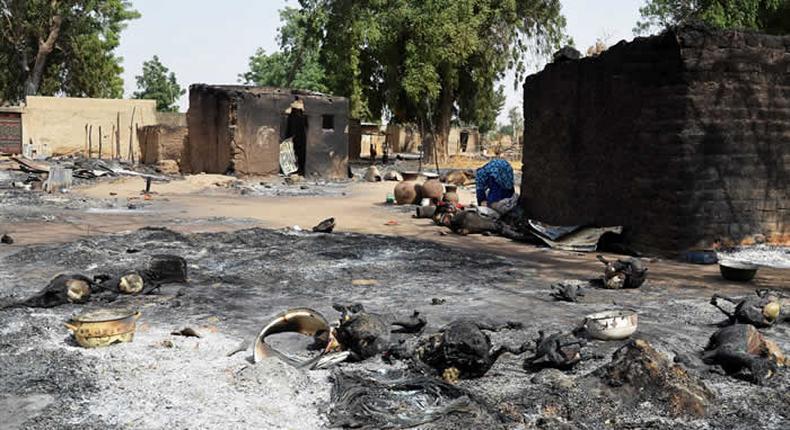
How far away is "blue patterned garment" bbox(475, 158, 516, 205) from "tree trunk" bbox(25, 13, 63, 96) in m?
24.7

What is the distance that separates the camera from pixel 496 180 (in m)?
12.5

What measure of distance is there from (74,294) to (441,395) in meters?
3.30

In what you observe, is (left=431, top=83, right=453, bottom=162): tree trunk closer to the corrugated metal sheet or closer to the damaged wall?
the damaged wall

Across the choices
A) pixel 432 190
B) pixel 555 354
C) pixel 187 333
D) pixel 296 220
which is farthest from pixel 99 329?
pixel 432 190

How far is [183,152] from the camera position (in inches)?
946

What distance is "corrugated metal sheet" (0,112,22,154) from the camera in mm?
25062

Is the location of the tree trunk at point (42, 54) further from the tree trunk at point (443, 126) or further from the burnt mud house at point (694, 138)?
the burnt mud house at point (694, 138)

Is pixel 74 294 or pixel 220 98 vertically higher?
pixel 220 98

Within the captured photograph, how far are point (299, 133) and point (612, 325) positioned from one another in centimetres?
1894

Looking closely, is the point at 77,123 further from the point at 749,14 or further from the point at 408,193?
the point at 749,14

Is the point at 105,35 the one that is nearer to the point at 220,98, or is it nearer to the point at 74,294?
the point at 220,98

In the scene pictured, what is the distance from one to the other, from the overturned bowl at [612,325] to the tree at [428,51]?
20.8 metres

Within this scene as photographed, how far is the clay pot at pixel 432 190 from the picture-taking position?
46.2 ft

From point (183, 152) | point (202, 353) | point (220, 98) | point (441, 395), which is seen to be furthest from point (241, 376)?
point (183, 152)
